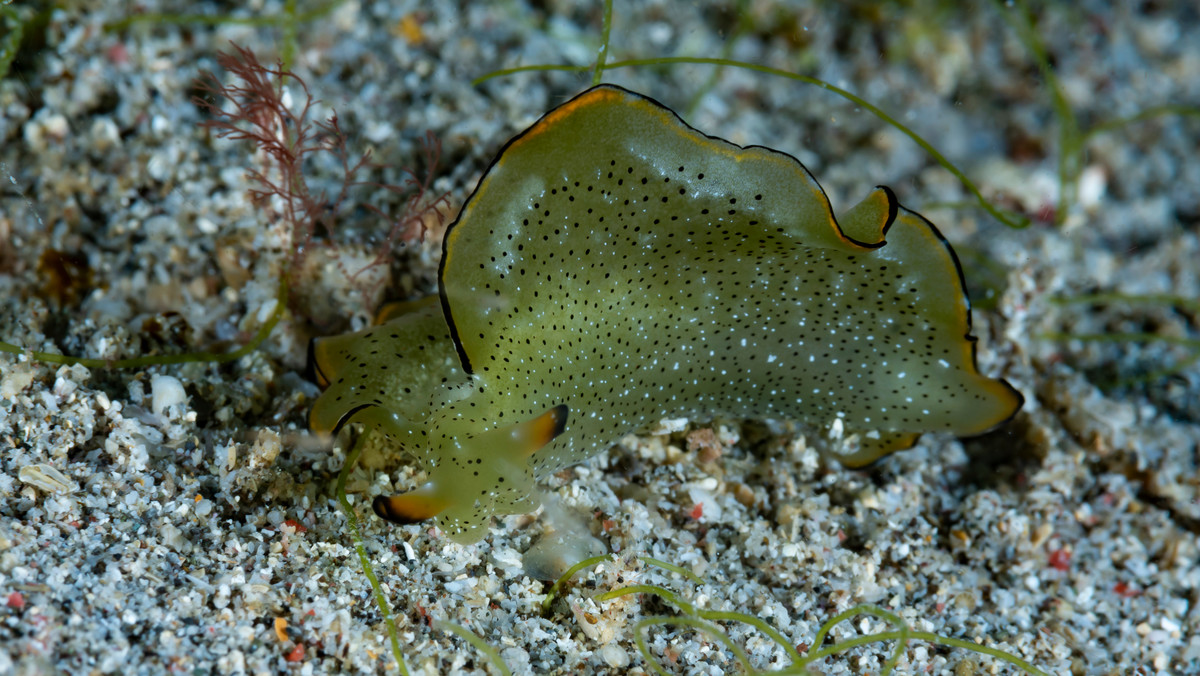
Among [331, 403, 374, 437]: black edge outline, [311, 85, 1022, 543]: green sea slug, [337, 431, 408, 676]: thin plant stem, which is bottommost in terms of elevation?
[337, 431, 408, 676]: thin plant stem

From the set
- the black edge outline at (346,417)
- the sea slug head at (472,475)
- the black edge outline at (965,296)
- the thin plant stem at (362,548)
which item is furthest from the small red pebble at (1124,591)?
the black edge outline at (346,417)

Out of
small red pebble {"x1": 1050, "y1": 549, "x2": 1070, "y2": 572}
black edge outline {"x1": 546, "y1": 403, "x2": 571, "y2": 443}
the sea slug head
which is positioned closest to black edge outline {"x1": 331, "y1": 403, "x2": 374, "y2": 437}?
the sea slug head

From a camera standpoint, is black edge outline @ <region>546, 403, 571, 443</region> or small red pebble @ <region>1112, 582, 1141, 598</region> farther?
small red pebble @ <region>1112, 582, 1141, 598</region>

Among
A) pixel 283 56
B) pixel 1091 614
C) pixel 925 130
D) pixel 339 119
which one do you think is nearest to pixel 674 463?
pixel 1091 614

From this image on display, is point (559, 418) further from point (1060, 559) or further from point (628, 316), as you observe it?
point (1060, 559)

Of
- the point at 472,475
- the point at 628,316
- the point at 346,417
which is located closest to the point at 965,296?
the point at 628,316

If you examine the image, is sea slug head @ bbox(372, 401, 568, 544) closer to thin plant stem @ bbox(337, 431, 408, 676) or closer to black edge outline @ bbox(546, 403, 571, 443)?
black edge outline @ bbox(546, 403, 571, 443)

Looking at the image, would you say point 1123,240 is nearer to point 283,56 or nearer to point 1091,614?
point 1091,614
